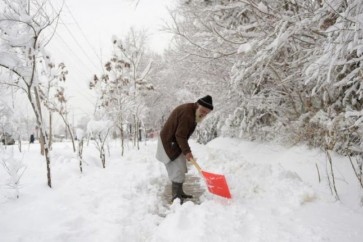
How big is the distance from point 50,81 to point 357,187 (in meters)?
11.6

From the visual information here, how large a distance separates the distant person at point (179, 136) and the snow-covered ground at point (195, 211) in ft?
1.65

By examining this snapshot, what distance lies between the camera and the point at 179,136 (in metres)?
4.48

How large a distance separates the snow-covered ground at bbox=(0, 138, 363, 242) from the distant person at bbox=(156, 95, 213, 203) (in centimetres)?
50

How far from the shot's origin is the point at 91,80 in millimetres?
11891

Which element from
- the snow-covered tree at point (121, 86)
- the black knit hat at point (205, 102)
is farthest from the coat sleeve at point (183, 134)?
the snow-covered tree at point (121, 86)

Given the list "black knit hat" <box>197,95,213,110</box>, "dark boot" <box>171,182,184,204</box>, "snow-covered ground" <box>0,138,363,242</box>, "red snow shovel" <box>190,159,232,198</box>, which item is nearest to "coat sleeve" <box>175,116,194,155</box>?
"red snow shovel" <box>190,159,232,198</box>

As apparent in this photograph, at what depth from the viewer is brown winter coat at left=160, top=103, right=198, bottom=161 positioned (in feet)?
14.7

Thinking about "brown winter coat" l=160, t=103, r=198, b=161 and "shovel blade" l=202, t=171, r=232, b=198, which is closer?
"shovel blade" l=202, t=171, r=232, b=198

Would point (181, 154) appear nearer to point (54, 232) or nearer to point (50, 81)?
point (54, 232)

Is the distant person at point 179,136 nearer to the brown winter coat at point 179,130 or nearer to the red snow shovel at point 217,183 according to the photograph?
the brown winter coat at point 179,130

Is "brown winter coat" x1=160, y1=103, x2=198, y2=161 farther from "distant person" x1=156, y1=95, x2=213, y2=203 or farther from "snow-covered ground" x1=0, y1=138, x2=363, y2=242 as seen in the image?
"snow-covered ground" x1=0, y1=138, x2=363, y2=242

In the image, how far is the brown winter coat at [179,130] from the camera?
4.48 m

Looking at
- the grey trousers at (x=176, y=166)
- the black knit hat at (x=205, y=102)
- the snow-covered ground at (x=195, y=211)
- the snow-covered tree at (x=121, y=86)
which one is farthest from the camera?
the snow-covered tree at (x=121, y=86)

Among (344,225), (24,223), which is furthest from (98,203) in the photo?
(344,225)
